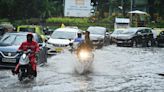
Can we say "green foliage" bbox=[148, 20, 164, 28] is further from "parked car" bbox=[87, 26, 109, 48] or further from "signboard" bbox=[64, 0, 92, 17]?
"parked car" bbox=[87, 26, 109, 48]

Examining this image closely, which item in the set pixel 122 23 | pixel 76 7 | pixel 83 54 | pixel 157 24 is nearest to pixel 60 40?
pixel 83 54

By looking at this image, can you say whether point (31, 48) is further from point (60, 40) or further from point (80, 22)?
point (80, 22)

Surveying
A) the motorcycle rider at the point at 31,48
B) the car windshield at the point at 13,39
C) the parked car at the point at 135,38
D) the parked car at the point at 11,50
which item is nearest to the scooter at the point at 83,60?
the parked car at the point at 11,50

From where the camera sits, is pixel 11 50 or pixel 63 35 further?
pixel 63 35

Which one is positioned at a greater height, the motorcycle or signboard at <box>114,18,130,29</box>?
the motorcycle

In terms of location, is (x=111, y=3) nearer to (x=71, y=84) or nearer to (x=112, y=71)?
(x=112, y=71)

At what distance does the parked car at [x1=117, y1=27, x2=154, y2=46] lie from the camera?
41250 mm

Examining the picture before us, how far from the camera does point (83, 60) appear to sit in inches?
724

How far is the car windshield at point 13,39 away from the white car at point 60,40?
6.53 meters

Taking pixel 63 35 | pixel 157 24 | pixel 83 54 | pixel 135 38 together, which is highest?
pixel 83 54

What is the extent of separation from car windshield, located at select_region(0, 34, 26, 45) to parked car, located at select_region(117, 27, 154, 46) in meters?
21.5

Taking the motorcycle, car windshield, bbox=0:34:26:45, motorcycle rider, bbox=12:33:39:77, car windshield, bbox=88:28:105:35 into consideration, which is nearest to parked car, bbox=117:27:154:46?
car windshield, bbox=88:28:105:35

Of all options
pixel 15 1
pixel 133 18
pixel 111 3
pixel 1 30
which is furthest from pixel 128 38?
pixel 111 3

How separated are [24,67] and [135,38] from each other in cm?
2692
